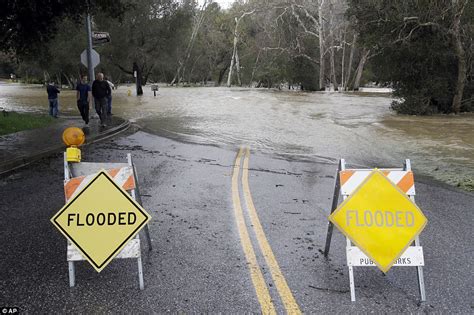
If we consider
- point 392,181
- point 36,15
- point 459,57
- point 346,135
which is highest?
point 36,15

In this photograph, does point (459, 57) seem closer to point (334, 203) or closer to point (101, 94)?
point (101, 94)

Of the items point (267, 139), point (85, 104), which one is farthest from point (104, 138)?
point (267, 139)

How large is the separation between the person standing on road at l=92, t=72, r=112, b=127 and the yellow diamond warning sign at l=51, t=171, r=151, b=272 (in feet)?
39.7

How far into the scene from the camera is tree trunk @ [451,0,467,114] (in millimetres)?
21484

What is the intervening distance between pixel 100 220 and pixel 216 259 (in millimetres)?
1338

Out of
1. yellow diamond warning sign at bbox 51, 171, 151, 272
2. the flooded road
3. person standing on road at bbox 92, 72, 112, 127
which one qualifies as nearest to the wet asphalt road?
yellow diamond warning sign at bbox 51, 171, 151, 272

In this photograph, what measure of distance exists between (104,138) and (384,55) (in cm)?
1877

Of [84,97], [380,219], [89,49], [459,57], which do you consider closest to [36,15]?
[84,97]

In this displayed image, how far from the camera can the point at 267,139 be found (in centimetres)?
1530

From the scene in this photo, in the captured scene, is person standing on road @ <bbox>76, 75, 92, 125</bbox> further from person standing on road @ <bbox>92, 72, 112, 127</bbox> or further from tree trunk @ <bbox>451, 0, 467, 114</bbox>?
tree trunk @ <bbox>451, 0, 467, 114</bbox>

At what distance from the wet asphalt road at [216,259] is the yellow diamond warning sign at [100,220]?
374 millimetres

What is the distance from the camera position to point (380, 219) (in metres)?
4.19

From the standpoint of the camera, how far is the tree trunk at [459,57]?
2148cm

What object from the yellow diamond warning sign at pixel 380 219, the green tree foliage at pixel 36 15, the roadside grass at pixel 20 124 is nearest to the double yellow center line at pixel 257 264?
the yellow diamond warning sign at pixel 380 219
